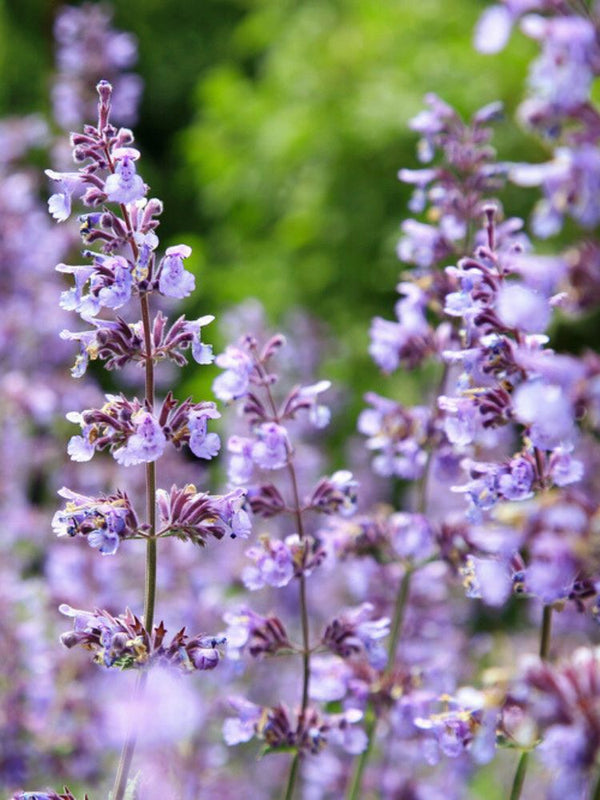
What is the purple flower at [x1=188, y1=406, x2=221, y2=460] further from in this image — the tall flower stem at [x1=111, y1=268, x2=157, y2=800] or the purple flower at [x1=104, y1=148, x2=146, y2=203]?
the purple flower at [x1=104, y1=148, x2=146, y2=203]

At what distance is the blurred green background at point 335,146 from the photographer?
22.9 ft

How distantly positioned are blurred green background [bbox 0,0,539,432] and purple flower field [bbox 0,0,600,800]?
6.15 ft

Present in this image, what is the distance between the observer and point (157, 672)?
2.40 m

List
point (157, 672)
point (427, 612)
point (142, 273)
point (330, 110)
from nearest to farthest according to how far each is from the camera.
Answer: point (142, 273)
point (157, 672)
point (427, 612)
point (330, 110)

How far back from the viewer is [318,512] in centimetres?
279

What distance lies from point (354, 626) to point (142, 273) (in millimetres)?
1077

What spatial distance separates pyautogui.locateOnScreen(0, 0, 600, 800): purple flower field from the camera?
1.69 m

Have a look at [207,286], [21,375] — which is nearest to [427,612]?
[21,375]

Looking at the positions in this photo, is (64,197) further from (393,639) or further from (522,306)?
(393,639)

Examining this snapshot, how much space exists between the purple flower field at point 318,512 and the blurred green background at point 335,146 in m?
1.87

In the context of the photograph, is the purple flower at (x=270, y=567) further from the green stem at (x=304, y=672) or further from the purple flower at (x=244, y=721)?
the purple flower at (x=244, y=721)

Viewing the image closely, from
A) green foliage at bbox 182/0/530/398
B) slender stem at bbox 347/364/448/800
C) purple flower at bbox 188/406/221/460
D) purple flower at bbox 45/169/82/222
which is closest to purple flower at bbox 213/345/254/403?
purple flower at bbox 188/406/221/460

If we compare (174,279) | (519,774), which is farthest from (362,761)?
(174,279)

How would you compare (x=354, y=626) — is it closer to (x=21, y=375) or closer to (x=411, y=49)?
(x=21, y=375)
